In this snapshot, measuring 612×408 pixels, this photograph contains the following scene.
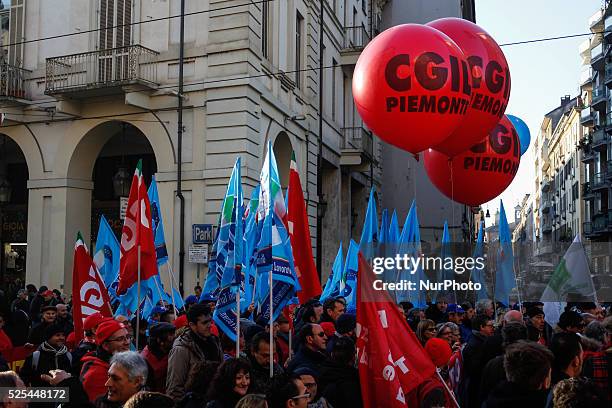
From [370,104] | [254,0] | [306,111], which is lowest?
[370,104]

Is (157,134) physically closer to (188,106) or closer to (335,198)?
(188,106)

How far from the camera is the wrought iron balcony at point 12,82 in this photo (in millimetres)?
19109

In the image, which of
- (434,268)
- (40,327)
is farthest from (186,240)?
(40,327)

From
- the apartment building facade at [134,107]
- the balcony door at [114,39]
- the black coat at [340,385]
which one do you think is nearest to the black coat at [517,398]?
the black coat at [340,385]

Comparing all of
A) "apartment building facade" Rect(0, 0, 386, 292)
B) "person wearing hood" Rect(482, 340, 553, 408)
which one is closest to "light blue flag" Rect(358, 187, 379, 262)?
"apartment building facade" Rect(0, 0, 386, 292)

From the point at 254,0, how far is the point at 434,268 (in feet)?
33.0

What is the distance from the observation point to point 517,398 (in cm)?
433

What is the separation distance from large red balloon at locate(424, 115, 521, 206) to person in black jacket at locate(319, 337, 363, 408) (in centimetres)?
472

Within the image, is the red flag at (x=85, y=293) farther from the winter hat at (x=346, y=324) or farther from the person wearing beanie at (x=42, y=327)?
the winter hat at (x=346, y=324)

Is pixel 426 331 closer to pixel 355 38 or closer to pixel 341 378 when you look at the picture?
pixel 341 378

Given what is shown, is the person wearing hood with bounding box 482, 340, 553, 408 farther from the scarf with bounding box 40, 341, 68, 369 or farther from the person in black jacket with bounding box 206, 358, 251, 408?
the scarf with bounding box 40, 341, 68, 369

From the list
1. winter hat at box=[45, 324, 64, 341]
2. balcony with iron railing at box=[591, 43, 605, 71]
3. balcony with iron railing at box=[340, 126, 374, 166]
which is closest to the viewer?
winter hat at box=[45, 324, 64, 341]

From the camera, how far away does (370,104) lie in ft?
27.5

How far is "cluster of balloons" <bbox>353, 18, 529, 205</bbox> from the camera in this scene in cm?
812
